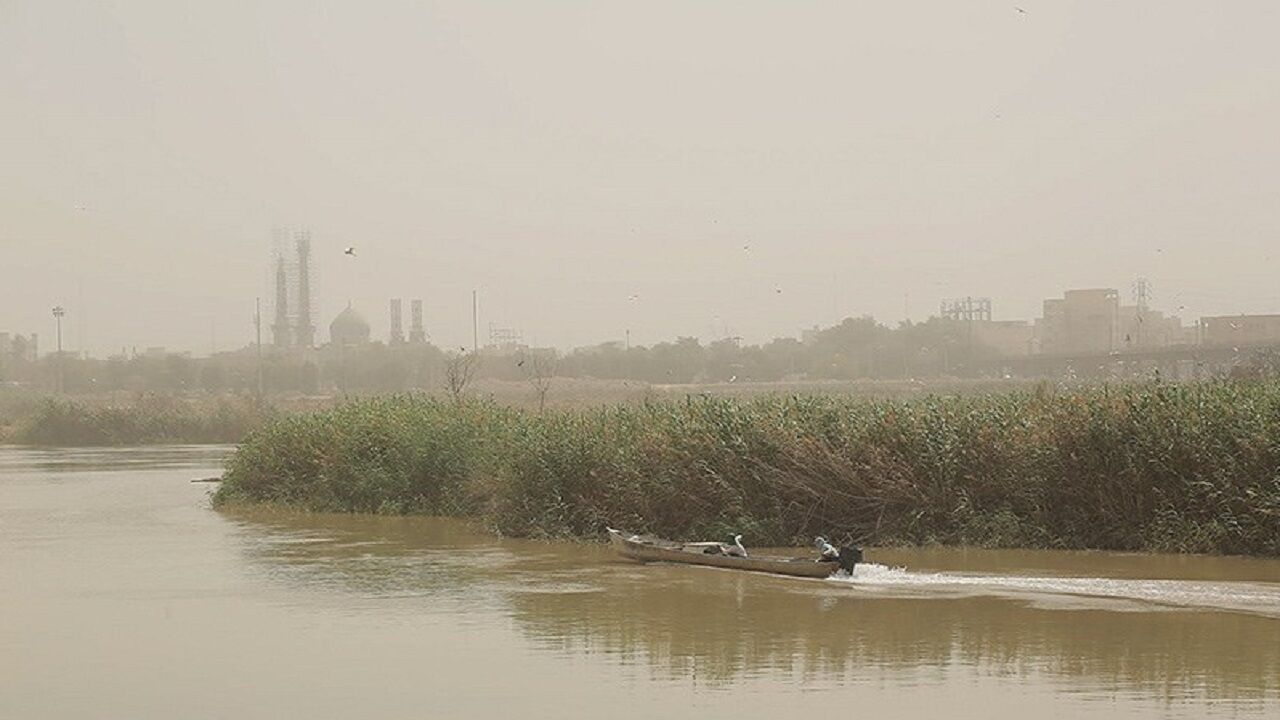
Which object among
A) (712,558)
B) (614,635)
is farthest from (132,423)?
(614,635)

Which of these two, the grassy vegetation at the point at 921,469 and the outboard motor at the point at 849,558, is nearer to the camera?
the outboard motor at the point at 849,558

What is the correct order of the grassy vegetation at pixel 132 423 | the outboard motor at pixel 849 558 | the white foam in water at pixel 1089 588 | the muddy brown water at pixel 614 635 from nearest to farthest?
the muddy brown water at pixel 614 635 < the white foam in water at pixel 1089 588 < the outboard motor at pixel 849 558 < the grassy vegetation at pixel 132 423

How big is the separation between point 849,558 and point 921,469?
183 inches

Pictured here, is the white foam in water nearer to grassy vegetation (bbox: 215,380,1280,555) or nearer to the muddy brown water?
the muddy brown water

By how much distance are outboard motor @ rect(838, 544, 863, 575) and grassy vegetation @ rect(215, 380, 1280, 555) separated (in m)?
3.83

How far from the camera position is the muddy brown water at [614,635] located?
16297 mm

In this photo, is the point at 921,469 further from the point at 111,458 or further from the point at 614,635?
the point at 111,458

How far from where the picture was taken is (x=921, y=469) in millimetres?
27562

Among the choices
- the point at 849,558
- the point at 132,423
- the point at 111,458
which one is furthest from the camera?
the point at 132,423

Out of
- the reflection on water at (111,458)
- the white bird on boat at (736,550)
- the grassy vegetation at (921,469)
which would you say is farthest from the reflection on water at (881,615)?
the reflection on water at (111,458)

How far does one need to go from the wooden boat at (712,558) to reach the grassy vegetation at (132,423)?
6352 cm

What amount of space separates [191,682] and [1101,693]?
9609 mm

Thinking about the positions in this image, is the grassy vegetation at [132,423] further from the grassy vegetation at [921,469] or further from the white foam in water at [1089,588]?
the white foam in water at [1089,588]

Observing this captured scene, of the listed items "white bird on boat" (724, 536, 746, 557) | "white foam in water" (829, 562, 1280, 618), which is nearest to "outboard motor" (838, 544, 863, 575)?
"white foam in water" (829, 562, 1280, 618)
